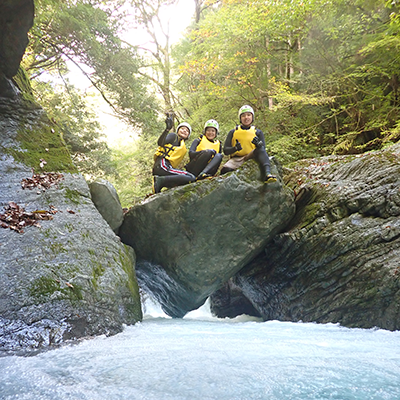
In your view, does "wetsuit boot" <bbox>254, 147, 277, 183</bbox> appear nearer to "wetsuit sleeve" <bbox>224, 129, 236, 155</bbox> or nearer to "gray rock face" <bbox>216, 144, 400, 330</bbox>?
"wetsuit sleeve" <bbox>224, 129, 236, 155</bbox>

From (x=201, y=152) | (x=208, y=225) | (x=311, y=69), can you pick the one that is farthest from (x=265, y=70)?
(x=208, y=225)

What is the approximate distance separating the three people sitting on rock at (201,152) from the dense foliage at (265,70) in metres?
3.82

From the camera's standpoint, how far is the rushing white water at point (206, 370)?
1.69m

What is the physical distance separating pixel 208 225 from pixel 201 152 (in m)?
1.72

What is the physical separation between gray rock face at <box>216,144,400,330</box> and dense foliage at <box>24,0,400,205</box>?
11.9 ft

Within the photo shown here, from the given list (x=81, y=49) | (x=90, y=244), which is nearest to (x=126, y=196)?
(x=81, y=49)

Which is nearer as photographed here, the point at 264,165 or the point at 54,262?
the point at 54,262

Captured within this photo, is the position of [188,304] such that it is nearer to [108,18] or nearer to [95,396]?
[95,396]

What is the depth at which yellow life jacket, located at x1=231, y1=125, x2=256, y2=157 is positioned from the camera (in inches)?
244

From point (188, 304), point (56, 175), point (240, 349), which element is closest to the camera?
point (240, 349)

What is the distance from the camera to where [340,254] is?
4.63 m

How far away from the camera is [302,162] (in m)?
7.63

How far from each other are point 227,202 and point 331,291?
229 centimetres

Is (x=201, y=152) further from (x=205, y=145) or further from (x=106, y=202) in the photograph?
(x=106, y=202)
